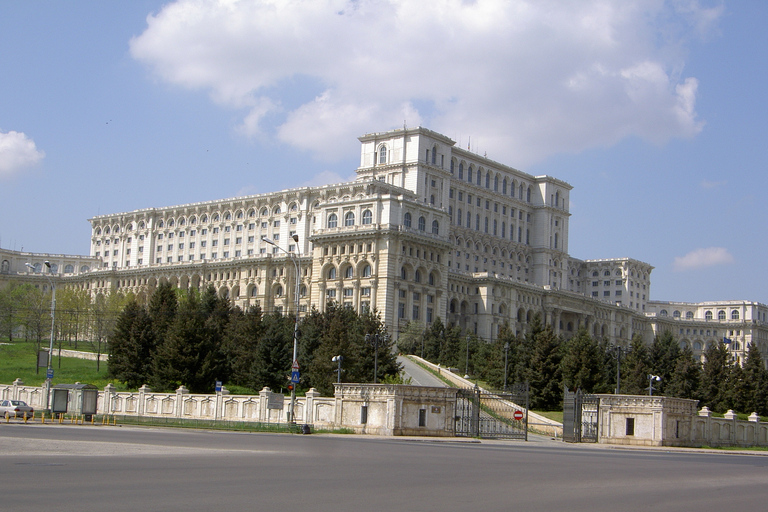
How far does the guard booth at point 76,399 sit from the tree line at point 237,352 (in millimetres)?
17517

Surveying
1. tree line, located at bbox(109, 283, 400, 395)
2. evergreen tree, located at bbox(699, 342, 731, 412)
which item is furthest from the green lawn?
evergreen tree, located at bbox(699, 342, 731, 412)

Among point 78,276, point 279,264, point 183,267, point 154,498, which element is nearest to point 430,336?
point 279,264

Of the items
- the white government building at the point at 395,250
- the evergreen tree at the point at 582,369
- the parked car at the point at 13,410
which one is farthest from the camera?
the white government building at the point at 395,250

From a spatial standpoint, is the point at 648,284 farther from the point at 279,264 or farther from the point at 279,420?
the point at 279,420

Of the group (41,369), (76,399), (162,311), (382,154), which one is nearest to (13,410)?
(76,399)

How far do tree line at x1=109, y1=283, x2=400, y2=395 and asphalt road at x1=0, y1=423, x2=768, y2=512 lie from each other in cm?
4117

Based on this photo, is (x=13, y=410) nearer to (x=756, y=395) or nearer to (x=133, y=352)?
(x=133, y=352)

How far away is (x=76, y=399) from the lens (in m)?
54.8

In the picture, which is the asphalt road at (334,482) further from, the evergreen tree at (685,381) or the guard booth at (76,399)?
the evergreen tree at (685,381)

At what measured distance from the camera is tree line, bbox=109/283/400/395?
7056cm

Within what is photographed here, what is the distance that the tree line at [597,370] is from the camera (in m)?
75.2

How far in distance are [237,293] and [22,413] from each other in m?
85.8

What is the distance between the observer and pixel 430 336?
107688mm

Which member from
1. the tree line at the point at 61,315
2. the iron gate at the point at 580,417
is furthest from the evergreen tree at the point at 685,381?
the tree line at the point at 61,315
